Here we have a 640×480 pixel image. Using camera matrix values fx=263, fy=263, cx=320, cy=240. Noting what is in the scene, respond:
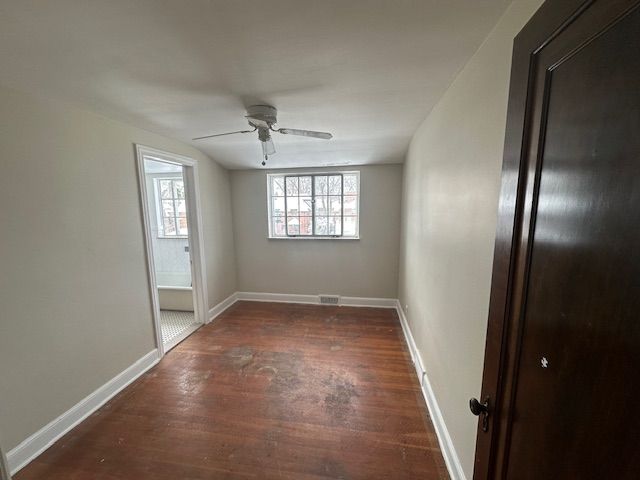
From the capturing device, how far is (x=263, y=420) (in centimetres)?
189

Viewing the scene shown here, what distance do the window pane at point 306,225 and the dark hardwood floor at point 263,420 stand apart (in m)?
1.72

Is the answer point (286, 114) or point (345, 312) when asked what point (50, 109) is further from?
point (345, 312)

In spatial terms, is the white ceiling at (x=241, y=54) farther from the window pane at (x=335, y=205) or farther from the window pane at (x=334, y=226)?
the window pane at (x=334, y=226)

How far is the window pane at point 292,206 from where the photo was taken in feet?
13.5

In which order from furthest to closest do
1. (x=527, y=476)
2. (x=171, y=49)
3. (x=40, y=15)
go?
(x=171, y=49), (x=40, y=15), (x=527, y=476)

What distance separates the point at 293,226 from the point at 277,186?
0.68 metres

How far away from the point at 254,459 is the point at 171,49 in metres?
2.30

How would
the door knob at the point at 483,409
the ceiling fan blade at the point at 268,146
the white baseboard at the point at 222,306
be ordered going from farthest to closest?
the white baseboard at the point at 222,306 → the ceiling fan blade at the point at 268,146 → the door knob at the point at 483,409

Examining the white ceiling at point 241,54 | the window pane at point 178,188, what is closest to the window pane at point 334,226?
the white ceiling at point 241,54

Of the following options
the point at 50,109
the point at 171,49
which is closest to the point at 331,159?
the point at 171,49

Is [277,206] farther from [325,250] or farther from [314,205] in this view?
[325,250]

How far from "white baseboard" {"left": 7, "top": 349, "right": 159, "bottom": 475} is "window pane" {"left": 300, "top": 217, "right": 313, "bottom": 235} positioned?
2.50 meters

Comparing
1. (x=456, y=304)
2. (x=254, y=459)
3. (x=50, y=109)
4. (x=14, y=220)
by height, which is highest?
(x=50, y=109)

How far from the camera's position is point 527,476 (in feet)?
2.16
